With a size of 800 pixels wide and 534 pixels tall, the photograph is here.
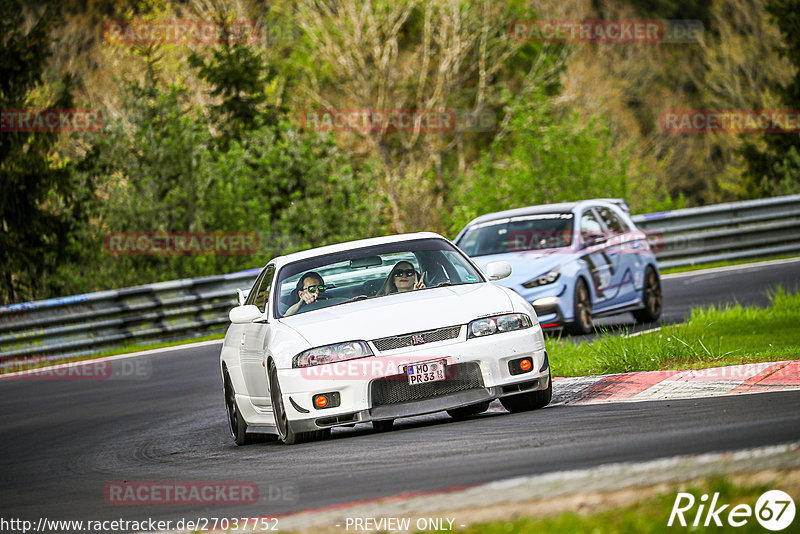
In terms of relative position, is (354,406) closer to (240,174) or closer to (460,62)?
(240,174)

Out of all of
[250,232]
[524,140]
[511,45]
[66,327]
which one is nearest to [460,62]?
[511,45]

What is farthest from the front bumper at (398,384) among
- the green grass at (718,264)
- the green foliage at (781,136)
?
the green foliage at (781,136)

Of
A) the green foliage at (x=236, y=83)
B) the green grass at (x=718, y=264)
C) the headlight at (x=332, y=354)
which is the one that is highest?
the green foliage at (x=236, y=83)

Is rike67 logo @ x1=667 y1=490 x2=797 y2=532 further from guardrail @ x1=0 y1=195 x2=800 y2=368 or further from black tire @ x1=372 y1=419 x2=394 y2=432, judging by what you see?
guardrail @ x1=0 y1=195 x2=800 y2=368

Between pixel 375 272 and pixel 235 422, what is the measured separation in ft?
5.38

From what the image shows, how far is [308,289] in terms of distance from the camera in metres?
10.3

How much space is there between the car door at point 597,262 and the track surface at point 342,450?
16.7 feet

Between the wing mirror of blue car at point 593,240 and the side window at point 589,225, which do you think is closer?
the wing mirror of blue car at point 593,240

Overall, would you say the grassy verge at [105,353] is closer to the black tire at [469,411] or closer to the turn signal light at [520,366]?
the black tire at [469,411]

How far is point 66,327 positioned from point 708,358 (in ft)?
39.4

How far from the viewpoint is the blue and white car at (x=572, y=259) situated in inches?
604

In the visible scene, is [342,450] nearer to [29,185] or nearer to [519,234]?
[519,234]

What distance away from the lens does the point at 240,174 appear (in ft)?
92.7

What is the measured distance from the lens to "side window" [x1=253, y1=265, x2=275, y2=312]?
10.8 m
